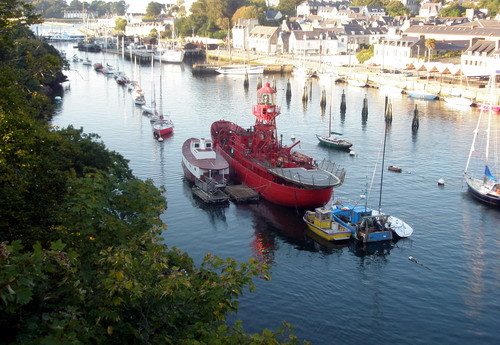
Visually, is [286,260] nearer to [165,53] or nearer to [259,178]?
[259,178]

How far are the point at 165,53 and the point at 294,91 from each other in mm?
70610

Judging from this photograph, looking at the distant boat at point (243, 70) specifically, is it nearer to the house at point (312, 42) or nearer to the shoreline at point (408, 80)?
the shoreline at point (408, 80)

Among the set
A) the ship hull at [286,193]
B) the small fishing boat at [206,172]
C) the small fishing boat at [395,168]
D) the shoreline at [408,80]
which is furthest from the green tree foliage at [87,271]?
the shoreline at [408,80]

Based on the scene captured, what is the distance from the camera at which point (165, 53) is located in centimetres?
17838

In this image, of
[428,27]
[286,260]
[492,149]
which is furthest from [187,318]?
[428,27]

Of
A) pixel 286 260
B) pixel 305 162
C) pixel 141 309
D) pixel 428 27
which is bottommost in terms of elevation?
pixel 286 260

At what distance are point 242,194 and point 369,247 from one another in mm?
14406

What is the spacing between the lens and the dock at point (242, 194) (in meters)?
49.9

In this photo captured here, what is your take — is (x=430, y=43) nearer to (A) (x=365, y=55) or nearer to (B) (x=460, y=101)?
(A) (x=365, y=55)

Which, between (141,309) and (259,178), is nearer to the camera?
(141,309)

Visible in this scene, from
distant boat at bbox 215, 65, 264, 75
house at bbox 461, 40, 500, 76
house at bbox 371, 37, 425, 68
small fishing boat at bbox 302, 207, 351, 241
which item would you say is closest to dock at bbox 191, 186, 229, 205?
small fishing boat at bbox 302, 207, 351, 241

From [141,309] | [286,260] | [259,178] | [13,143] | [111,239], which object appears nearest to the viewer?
[141,309]

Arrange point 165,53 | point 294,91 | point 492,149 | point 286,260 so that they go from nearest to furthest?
1. point 286,260
2. point 492,149
3. point 294,91
4. point 165,53

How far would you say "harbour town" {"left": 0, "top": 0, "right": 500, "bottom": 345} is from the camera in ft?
46.5
